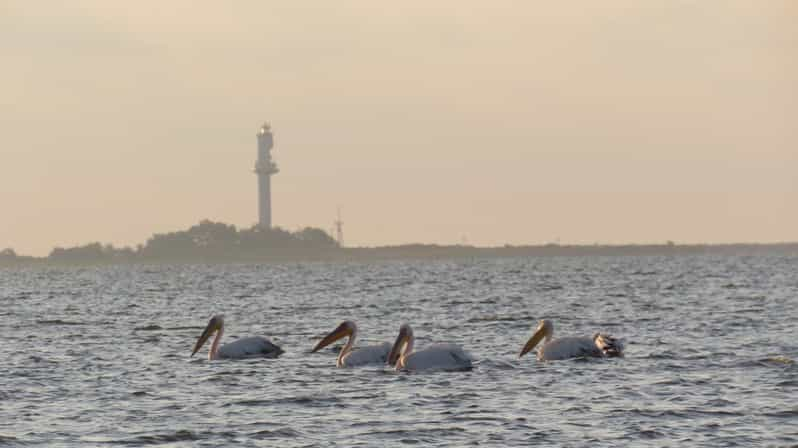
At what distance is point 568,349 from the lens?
27.9 metres

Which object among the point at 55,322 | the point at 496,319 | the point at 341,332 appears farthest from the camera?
the point at 55,322

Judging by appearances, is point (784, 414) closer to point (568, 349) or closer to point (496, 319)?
point (568, 349)

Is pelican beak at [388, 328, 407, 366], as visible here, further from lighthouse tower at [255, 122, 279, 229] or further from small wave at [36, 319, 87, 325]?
lighthouse tower at [255, 122, 279, 229]

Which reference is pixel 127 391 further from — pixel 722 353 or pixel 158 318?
pixel 158 318

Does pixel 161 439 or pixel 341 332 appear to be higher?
pixel 341 332

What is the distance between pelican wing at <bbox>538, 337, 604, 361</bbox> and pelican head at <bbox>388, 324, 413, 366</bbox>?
8.01 ft

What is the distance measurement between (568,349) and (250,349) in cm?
639

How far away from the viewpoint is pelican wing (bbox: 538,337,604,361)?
2775 centimetres

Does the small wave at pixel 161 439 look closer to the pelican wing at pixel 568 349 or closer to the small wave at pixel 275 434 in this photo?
the small wave at pixel 275 434

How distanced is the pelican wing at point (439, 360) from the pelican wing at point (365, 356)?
1761 mm

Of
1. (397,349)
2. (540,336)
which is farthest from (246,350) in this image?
(540,336)

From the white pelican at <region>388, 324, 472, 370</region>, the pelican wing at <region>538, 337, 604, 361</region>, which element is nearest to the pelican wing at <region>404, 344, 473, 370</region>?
the white pelican at <region>388, 324, 472, 370</region>

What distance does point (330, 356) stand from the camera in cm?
3039

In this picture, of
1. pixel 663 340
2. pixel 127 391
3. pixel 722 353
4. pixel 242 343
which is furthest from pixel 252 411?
pixel 663 340
